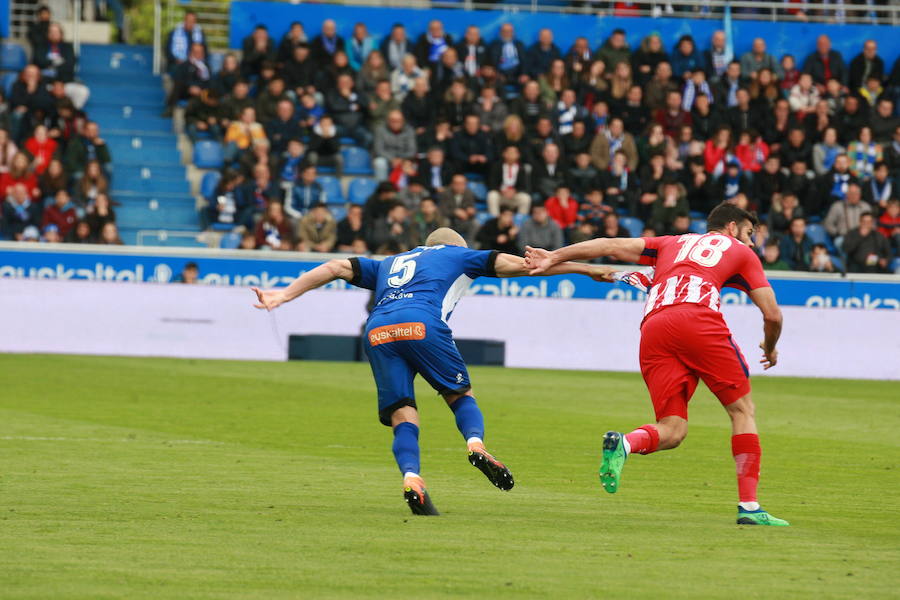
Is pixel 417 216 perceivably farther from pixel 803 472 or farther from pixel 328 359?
pixel 803 472

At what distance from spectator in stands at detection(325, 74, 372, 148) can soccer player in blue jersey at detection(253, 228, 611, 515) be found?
19666 millimetres

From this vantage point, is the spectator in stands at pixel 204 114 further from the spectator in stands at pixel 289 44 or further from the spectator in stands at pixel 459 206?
the spectator in stands at pixel 459 206

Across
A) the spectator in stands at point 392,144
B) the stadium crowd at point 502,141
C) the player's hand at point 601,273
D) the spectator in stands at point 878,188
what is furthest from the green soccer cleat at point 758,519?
the spectator in stands at point 878,188

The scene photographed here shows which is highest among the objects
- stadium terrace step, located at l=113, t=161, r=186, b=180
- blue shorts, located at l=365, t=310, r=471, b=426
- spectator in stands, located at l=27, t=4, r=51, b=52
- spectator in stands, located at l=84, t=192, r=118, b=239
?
spectator in stands, located at l=27, t=4, r=51, b=52

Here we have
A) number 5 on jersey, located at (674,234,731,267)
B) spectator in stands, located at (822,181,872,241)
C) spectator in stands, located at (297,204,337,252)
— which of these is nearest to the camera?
number 5 on jersey, located at (674,234,731,267)

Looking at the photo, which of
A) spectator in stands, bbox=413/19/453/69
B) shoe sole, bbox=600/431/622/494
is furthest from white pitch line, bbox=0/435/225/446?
spectator in stands, bbox=413/19/453/69

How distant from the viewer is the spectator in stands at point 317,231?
25094 millimetres

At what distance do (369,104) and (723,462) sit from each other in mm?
17847

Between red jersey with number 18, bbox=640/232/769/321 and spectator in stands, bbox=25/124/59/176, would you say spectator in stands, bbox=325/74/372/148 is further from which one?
red jersey with number 18, bbox=640/232/769/321

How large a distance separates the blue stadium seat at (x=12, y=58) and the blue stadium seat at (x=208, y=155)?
4.55 m

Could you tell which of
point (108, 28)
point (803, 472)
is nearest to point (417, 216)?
point (108, 28)

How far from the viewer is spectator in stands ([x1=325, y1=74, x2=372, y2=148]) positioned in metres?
28.9

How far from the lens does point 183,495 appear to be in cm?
933

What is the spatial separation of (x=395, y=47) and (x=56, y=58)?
6.54 meters
